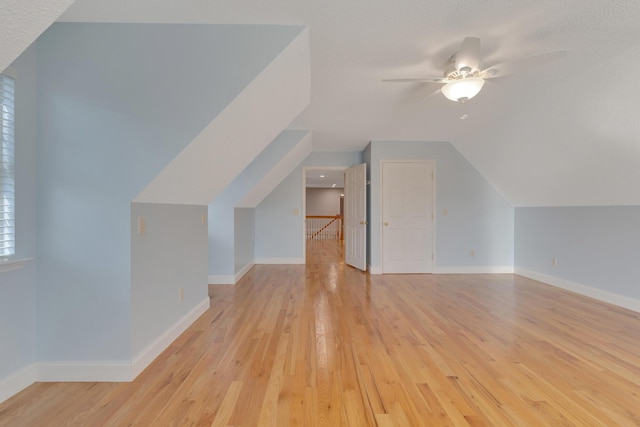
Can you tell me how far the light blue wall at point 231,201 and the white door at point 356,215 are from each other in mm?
1535

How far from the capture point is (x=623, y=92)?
2.37 metres

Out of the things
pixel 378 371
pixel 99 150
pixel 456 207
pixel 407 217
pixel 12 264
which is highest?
pixel 99 150

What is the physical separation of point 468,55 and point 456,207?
360cm

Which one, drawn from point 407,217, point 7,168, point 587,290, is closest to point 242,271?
point 407,217

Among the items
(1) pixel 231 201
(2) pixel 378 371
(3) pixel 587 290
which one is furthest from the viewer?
(1) pixel 231 201

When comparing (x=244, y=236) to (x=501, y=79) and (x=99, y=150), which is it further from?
(x=501, y=79)

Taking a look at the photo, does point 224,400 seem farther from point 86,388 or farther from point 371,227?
point 371,227

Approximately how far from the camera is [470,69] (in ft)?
7.16

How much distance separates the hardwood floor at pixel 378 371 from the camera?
5.31 feet

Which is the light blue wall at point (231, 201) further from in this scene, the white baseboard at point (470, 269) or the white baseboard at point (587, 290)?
the white baseboard at point (587, 290)

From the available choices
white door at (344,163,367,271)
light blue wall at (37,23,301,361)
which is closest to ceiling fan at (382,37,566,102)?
light blue wall at (37,23,301,361)

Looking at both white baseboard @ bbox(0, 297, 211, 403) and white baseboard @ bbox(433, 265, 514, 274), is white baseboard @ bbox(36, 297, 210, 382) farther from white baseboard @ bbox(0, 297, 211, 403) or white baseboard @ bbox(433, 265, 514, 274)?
white baseboard @ bbox(433, 265, 514, 274)

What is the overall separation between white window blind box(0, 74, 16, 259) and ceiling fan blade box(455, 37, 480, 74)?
289 cm

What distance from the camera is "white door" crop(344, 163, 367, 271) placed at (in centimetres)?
541
